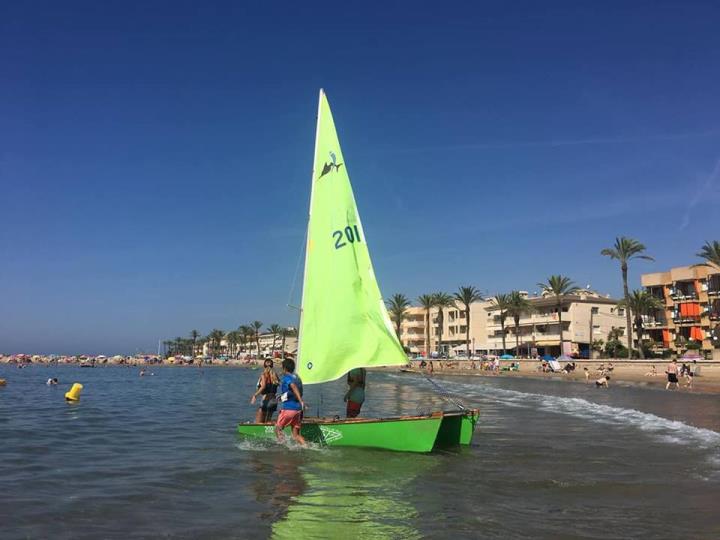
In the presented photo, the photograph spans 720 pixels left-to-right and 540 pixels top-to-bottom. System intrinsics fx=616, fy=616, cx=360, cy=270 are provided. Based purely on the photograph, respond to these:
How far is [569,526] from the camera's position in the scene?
8430mm

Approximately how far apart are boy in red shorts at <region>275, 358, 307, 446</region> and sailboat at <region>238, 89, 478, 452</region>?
0.33 metres

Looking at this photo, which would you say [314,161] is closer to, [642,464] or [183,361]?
[642,464]

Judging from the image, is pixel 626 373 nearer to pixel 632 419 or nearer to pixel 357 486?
pixel 632 419

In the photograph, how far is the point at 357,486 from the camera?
11070mm

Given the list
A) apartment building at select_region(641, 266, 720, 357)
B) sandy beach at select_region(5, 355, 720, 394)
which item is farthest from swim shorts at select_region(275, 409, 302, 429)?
apartment building at select_region(641, 266, 720, 357)

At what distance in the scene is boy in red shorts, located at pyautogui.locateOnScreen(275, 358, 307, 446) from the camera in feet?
45.9

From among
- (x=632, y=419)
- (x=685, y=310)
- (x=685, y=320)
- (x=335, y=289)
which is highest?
(x=685, y=310)

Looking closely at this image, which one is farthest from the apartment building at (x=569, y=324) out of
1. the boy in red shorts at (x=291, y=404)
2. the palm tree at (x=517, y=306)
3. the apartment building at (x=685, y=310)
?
the boy in red shorts at (x=291, y=404)

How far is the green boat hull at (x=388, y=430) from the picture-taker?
13961mm

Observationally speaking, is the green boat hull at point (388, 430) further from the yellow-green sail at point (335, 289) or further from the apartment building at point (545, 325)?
the apartment building at point (545, 325)

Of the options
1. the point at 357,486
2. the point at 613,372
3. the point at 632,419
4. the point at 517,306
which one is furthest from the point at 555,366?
the point at 357,486

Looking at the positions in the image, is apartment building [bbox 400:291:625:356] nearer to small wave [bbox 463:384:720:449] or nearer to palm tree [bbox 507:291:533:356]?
palm tree [bbox 507:291:533:356]

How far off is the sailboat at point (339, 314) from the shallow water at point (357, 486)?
19.9 inches

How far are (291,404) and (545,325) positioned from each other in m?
87.1
